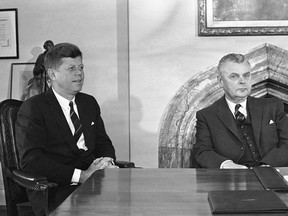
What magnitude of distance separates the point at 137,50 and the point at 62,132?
4.54ft

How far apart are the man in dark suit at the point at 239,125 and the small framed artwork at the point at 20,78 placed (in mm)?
1800

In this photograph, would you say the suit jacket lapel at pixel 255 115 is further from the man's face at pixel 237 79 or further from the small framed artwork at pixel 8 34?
the small framed artwork at pixel 8 34

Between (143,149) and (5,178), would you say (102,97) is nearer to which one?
(143,149)

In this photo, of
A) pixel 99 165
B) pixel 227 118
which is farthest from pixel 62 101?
pixel 227 118

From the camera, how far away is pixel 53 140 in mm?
3654

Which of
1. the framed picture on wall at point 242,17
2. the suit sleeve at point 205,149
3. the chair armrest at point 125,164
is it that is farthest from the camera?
the framed picture on wall at point 242,17

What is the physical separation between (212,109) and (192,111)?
89cm

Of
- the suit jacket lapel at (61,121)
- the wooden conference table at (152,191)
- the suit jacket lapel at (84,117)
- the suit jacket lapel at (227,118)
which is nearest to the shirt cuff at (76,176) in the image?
the suit jacket lapel at (61,121)

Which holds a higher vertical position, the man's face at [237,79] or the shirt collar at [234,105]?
the man's face at [237,79]

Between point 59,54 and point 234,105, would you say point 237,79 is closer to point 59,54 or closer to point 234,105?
point 234,105

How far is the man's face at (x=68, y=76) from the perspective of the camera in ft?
12.2

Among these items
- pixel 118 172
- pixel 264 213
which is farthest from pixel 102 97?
pixel 264 213

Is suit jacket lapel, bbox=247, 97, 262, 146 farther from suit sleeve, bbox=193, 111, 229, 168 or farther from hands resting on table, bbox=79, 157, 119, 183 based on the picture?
hands resting on table, bbox=79, 157, 119, 183

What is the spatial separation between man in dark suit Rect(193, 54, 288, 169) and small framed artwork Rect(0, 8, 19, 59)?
2.00 metres
